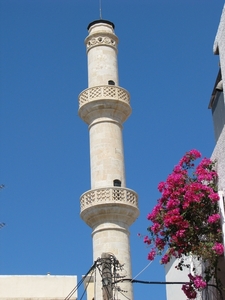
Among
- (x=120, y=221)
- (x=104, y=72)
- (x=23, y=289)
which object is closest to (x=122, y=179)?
(x=120, y=221)

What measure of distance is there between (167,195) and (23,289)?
1274 cm

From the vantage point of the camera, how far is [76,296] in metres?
24.1

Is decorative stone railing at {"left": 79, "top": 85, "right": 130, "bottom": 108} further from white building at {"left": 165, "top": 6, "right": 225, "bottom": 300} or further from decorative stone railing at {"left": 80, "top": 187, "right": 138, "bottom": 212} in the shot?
white building at {"left": 165, "top": 6, "right": 225, "bottom": 300}

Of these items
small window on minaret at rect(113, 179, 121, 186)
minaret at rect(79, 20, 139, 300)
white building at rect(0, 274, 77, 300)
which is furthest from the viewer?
white building at rect(0, 274, 77, 300)

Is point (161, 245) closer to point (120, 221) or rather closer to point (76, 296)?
point (120, 221)

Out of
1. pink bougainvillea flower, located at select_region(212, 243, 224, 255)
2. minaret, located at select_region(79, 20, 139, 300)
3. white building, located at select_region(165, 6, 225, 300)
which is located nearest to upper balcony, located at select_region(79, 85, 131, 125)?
minaret, located at select_region(79, 20, 139, 300)

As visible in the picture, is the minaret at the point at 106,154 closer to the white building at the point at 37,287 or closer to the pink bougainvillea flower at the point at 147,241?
the white building at the point at 37,287

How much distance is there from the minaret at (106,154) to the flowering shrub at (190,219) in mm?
7535

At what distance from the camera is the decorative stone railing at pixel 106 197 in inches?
831

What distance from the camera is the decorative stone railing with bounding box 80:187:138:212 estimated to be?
21.1m

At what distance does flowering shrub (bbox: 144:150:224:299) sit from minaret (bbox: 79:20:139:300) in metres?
7.54

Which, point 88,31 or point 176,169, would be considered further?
point 88,31

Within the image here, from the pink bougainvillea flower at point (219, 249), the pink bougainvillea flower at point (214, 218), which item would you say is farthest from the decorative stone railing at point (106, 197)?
the pink bougainvillea flower at point (219, 249)

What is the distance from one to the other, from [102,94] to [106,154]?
2089mm
